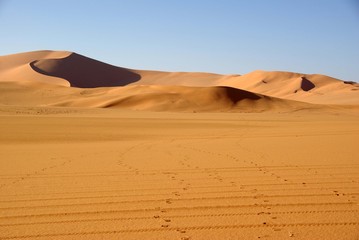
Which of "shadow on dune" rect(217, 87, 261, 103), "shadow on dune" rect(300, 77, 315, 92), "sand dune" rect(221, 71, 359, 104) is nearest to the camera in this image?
"shadow on dune" rect(217, 87, 261, 103)

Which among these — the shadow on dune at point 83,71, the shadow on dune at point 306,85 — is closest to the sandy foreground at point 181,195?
the shadow on dune at point 83,71

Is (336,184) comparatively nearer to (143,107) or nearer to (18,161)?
(18,161)

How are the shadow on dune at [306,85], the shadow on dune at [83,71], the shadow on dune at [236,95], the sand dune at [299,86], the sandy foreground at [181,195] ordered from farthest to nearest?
the shadow on dune at [306,85], the shadow on dune at [83,71], the sand dune at [299,86], the shadow on dune at [236,95], the sandy foreground at [181,195]

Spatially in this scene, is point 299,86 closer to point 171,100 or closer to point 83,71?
point 83,71

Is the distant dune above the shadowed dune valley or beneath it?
beneath

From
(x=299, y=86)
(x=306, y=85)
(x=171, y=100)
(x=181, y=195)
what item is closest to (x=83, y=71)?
(x=299, y=86)

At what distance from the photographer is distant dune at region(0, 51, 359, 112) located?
4466 centimetres

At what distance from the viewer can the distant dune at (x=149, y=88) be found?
44.7 m

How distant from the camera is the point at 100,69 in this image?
106 m

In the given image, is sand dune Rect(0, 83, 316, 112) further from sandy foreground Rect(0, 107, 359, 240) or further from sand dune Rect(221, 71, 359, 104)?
sandy foreground Rect(0, 107, 359, 240)

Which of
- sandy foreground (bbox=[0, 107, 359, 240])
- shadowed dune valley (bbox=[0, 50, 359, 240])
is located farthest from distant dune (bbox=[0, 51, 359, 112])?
sandy foreground (bbox=[0, 107, 359, 240])

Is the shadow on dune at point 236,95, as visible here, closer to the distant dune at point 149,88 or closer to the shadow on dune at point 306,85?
the distant dune at point 149,88

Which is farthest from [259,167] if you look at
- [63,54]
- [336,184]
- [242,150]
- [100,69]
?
[63,54]

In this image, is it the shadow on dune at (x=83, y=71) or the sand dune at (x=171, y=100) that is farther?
the shadow on dune at (x=83, y=71)
